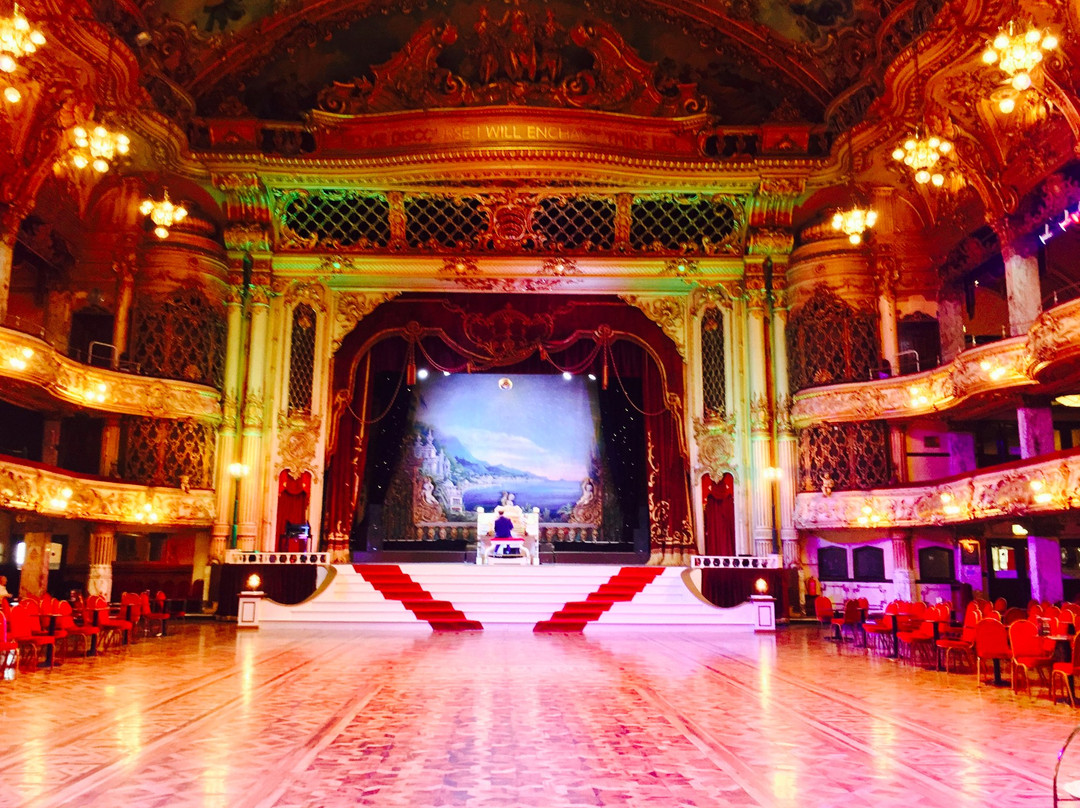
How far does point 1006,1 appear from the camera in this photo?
1456 cm

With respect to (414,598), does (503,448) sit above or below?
above

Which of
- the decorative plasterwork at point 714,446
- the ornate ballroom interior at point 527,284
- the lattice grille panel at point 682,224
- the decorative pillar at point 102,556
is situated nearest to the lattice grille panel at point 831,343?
the ornate ballroom interior at point 527,284

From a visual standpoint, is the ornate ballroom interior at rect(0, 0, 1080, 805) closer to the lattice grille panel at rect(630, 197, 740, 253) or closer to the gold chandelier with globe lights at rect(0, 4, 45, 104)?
the lattice grille panel at rect(630, 197, 740, 253)

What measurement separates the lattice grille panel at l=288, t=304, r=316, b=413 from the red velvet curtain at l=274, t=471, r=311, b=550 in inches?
70.2

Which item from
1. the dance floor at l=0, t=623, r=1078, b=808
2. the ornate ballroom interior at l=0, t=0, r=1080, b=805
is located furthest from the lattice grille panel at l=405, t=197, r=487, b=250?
the dance floor at l=0, t=623, r=1078, b=808

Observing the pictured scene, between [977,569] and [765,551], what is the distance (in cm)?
468

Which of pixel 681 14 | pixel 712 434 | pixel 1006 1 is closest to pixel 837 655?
pixel 712 434

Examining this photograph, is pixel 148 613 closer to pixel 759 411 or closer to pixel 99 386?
pixel 99 386

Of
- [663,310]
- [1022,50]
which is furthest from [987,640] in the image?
[663,310]

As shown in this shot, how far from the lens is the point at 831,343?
846 inches

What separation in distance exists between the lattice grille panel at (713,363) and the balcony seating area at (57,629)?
13.6 metres

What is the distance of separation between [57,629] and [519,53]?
16.6 m

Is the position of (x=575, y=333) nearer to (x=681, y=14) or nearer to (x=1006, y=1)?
(x=681, y=14)

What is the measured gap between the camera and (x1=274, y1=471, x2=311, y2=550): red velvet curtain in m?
21.4
